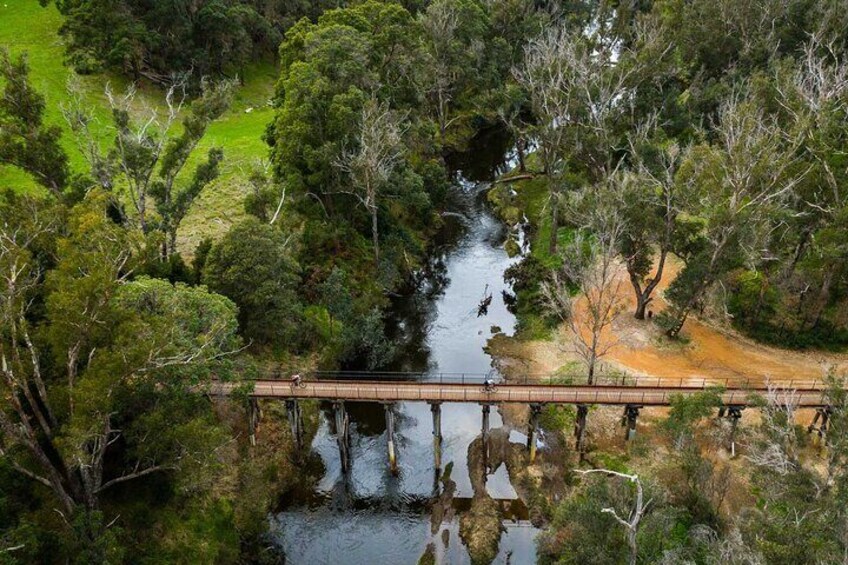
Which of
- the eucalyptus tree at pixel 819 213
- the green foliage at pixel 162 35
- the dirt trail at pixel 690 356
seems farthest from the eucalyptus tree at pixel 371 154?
the green foliage at pixel 162 35

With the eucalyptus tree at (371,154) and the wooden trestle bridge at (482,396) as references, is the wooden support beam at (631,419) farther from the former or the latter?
the eucalyptus tree at (371,154)

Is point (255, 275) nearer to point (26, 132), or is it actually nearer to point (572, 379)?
point (26, 132)

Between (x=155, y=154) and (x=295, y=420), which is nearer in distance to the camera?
(x=295, y=420)

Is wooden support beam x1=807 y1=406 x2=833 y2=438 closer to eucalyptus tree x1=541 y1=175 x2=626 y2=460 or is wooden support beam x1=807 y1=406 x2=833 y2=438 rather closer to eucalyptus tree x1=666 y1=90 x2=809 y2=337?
eucalyptus tree x1=666 y1=90 x2=809 y2=337

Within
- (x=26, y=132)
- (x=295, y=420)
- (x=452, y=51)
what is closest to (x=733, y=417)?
(x=295, y=420)

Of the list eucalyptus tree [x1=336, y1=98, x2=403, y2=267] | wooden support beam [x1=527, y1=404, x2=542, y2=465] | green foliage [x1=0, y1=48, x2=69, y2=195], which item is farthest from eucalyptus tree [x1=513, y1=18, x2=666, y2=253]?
green foliage [x1=0, y1=48, x2=69, y2=195]

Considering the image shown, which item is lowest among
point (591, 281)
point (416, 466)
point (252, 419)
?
point (416, 466)

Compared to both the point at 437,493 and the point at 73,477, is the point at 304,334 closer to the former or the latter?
the point at 437,493

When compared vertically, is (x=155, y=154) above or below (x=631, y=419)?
above

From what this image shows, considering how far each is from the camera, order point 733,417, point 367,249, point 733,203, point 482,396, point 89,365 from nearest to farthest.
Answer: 1. point 89,365
2. point 482,396
3. point 733,417
4. point 733,203
5. point 367,249
